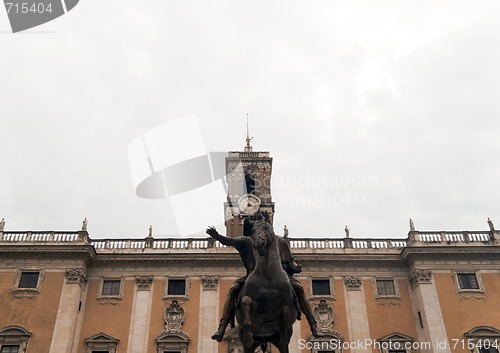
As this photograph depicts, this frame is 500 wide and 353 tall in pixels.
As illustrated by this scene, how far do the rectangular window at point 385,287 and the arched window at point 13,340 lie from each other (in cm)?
2312

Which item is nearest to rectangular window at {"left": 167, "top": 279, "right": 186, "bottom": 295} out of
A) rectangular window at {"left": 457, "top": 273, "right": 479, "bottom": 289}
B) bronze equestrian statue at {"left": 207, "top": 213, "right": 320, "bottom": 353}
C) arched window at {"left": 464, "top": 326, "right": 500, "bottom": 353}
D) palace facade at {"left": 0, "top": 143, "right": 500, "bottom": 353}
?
palace facade at {"left": 0, "top": 143, "right": 500, "bottom": 353}

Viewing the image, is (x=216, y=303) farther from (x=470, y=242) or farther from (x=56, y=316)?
(x=470, y=242)

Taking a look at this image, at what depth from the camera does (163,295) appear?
32.1m

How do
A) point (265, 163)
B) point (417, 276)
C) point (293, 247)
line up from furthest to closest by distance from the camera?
point (265, 163)
point (293, 247)
point (417, 276)

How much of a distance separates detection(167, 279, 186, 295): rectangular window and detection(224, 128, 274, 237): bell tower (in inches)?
244

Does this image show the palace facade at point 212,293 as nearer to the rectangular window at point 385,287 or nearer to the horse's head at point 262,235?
the rectangular window at point 385,287

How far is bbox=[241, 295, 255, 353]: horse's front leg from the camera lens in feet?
28.8

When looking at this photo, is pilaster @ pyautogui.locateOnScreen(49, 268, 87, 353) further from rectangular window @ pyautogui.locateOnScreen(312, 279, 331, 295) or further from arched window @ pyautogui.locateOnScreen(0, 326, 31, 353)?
rectangular window @ pyautogui.locateOnScreen(312, 279, 331, 295)

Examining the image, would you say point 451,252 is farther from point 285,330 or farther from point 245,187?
point 285,330

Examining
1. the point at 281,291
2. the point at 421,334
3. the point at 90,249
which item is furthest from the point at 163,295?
the point at 281,291

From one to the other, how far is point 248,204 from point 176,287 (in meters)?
9.59

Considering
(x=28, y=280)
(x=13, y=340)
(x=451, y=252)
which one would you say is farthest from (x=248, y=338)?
(x=451, y=252)

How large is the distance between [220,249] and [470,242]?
17701 millimetres

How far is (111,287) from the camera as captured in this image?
32531 mm
